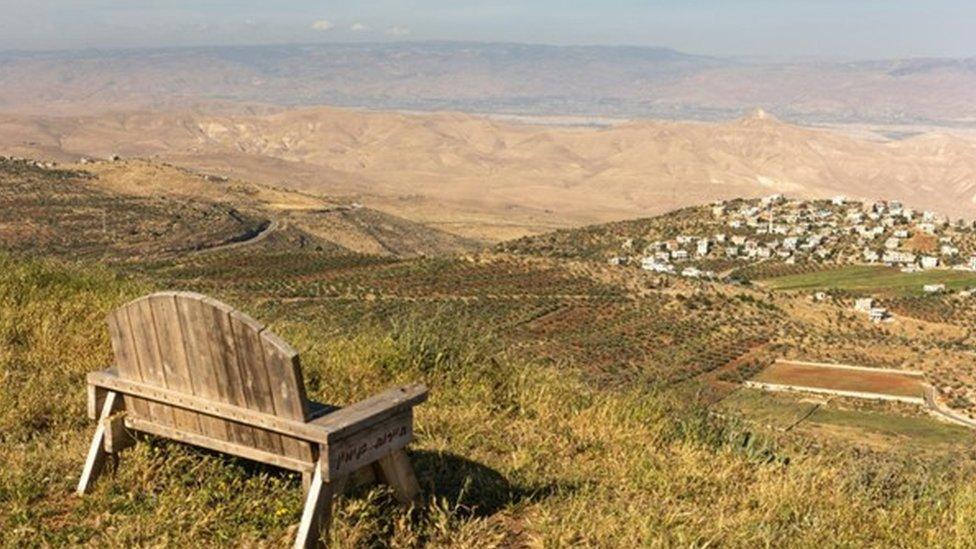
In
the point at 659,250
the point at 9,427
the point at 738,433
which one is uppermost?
the point at 9,427

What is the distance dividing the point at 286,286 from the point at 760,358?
2395 centimetres

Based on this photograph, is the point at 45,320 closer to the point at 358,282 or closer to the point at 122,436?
the point at 122,436

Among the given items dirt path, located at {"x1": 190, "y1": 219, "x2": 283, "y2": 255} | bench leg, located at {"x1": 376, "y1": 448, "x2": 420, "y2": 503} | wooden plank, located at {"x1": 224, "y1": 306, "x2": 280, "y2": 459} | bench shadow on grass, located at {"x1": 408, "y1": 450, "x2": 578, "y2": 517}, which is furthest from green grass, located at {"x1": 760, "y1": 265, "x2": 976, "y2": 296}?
wooden plank, located at {"x1": 224, "y1": 306, "x2": 280, "y2": 459}

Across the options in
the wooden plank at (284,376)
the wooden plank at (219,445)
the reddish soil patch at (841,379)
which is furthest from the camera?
the reddish soil patch at (841,379)

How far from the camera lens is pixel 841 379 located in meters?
38.5

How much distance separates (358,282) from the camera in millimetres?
51344

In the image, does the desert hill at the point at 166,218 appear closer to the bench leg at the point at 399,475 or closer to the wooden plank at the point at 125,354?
the wooden plank at the point at 125,354

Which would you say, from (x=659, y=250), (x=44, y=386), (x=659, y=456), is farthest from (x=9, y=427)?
(x=659, y=250)

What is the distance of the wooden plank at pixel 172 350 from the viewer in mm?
4652

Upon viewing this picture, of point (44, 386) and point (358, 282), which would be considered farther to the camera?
point (358, 282)

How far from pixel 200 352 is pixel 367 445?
3.15 feet

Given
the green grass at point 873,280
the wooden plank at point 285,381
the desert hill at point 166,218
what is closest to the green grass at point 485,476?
the wooden plank at point 285,381

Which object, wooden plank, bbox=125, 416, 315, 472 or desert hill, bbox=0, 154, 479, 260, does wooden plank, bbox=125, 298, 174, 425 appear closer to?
wooden plank, bbox=125, 416, 315, 472

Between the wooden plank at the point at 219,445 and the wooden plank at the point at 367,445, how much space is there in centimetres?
15
